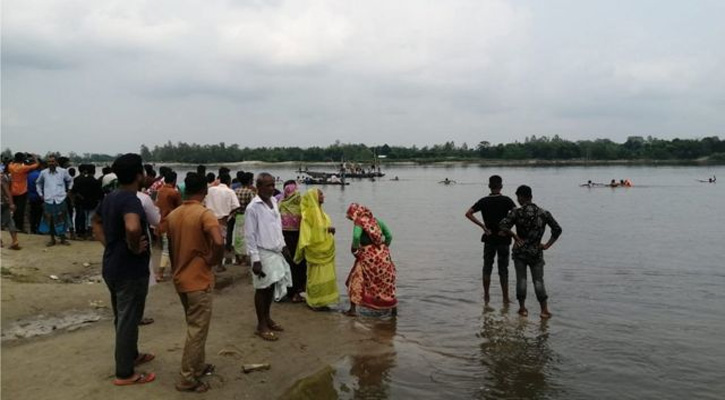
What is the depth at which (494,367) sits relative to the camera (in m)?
6.68

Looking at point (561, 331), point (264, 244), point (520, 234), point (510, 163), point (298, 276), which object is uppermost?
point (510, 163)

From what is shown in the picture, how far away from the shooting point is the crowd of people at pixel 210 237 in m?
4.82

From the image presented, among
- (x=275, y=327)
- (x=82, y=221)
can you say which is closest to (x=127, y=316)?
(x=275, y=327)

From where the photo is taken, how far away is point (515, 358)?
274 inches

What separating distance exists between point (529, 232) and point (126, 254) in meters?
5.71

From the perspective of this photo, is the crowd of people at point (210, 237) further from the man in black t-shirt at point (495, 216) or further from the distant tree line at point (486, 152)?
the distant tree line at point (486, 152)

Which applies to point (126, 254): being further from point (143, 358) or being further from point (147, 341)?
point (147, 341)

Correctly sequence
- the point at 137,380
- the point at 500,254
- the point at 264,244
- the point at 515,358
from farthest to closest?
1. the point at 500,254
2. the point at 515,358
3. the point at 264,244
4. the point at 137,380

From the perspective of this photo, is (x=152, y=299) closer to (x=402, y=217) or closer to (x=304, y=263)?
(x=304, y=263)

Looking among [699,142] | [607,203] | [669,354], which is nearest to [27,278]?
[669,354]

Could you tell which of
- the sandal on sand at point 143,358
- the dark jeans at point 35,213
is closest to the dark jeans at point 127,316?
the sandal on sand at point 143,358

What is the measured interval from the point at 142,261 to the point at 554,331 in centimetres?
605

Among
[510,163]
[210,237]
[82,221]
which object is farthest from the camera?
[510,163]

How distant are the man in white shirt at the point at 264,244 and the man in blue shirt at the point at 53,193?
7.04 m
